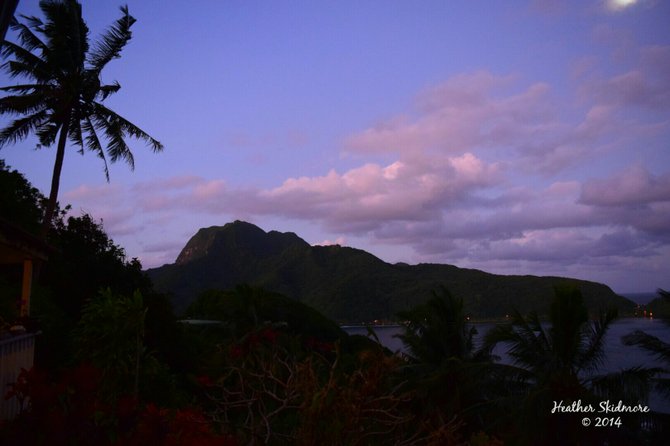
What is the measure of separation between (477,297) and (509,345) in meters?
76.2

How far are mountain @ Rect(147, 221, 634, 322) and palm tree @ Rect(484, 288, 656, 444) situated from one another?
66.0 meters

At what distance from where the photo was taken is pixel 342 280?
109m

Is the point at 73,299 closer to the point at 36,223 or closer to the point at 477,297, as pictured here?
the point at 36,223

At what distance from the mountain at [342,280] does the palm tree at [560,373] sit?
66.0 m

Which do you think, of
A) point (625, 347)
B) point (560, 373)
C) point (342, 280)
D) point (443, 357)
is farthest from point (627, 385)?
point (342, 280)

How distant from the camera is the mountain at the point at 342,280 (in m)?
88.1

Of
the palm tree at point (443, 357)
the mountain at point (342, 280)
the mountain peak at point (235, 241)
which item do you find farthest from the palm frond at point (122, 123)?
the mountain peak at point (235, 241)

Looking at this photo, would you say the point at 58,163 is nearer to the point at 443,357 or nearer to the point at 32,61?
the point at 32,61

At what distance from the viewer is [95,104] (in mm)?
18875

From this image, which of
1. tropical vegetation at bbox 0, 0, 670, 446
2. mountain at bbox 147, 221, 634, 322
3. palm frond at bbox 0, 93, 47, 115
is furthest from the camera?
mountain at bbox 147, 221, 634, 322

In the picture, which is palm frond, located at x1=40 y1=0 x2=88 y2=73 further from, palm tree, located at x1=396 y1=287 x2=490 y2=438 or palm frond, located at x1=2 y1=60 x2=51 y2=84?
palm tree, located at x1=396 y1=287 x2=490 y2=438

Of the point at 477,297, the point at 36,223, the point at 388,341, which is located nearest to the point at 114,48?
the point at 36,223

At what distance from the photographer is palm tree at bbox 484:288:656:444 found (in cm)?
1398

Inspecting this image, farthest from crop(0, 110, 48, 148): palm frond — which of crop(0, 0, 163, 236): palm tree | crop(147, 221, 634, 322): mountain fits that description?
crop(147, 221, 634, 322): mountain
